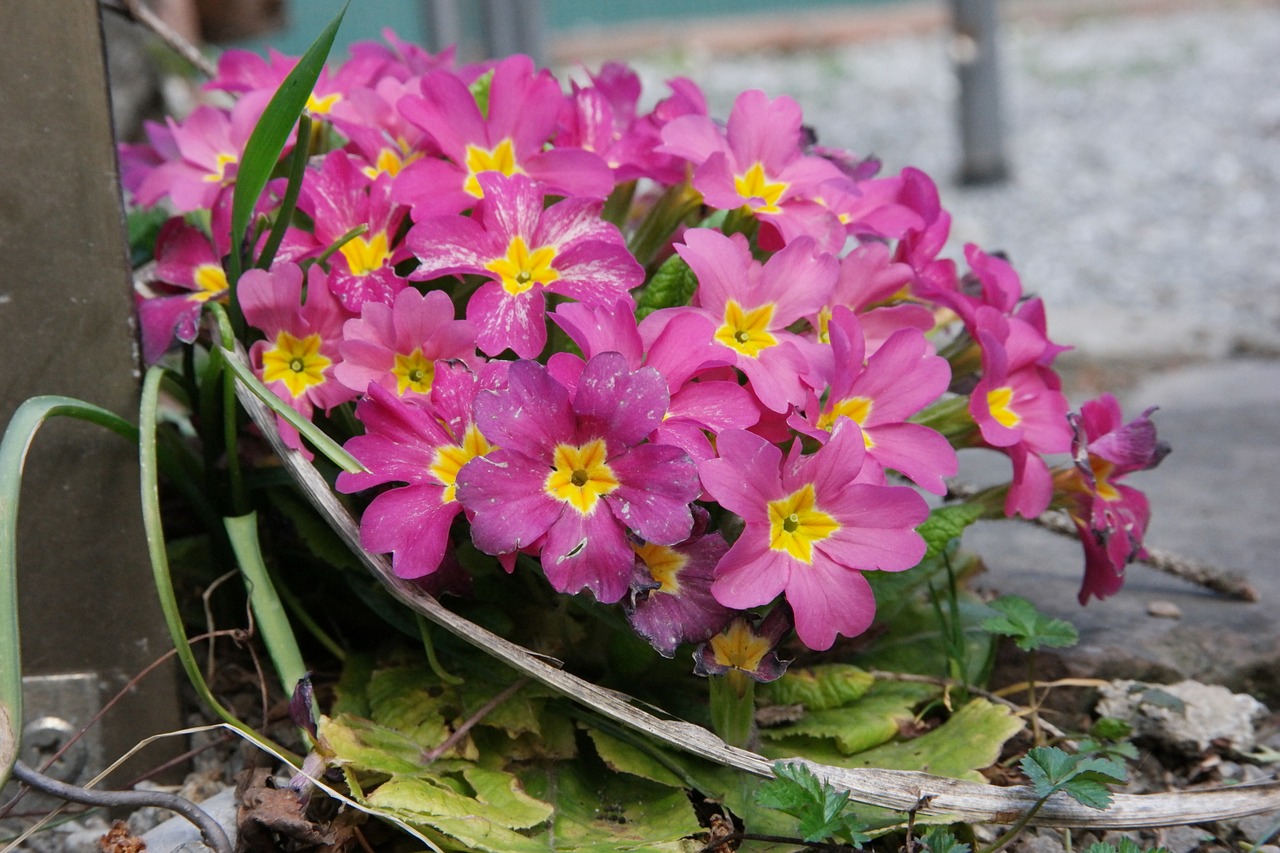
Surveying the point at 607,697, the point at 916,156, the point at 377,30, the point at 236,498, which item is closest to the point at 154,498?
the point at 236,498

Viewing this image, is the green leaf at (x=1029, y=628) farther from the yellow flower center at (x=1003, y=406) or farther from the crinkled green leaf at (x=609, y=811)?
the crinkled green leaf at (x=609, y=811)

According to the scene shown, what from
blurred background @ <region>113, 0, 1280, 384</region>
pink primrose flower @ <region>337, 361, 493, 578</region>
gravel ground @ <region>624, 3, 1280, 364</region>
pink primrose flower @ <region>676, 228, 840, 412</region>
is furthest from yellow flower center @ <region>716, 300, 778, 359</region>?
gravel ground @ <region>624, 3, 1280, 364</region>

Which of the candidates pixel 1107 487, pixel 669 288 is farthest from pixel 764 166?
pixel 1107 487

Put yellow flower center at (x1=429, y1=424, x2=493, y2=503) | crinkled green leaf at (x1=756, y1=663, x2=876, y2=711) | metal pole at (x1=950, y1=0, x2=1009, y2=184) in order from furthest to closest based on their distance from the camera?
metal pole at (x1=950, y1=0, x2=1009, y2=184), crinkled green leaf at (x1=756, y1=663, x2=876, y2=711), yellow flower center at (x1=429, y1=424, x2=493, y2=503)

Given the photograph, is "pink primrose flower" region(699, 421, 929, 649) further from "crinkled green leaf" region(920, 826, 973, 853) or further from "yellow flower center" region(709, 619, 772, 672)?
"crinkled green leaf" region(920, 826, 973, 853)

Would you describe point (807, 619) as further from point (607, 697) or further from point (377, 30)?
point (377, 30)

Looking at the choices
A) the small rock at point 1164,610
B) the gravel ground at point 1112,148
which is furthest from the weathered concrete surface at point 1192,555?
the gravel ground at point 1112,148

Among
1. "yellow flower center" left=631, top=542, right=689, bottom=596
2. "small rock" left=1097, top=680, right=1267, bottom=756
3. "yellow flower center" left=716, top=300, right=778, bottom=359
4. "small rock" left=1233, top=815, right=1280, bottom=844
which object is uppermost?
"yellow flower center" left=716, top=300, right=778, bottom=359
